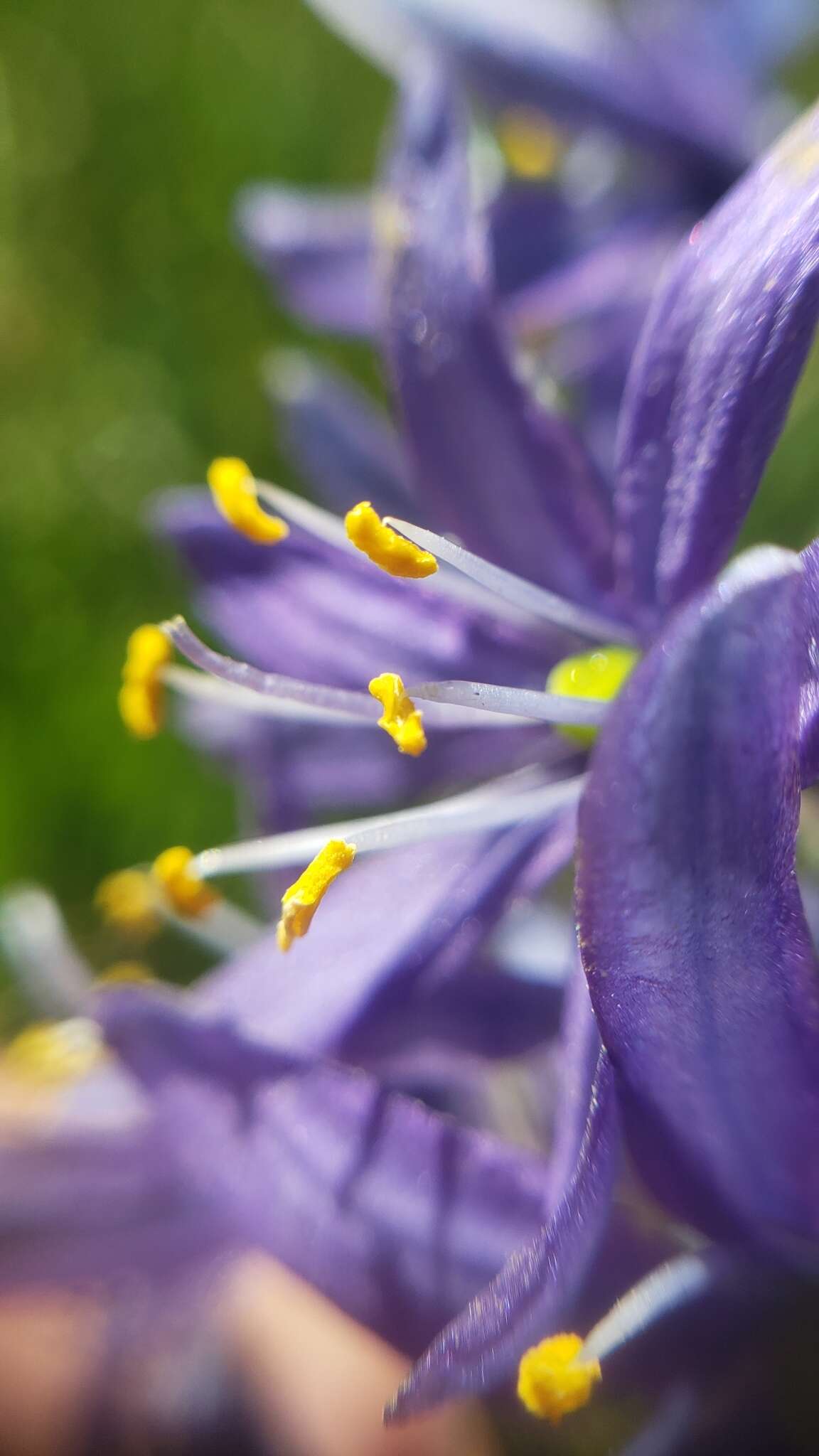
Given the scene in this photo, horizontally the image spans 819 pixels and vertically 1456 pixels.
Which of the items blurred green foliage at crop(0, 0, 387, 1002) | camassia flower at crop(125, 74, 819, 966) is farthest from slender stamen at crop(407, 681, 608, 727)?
blurred green foliage at crop(0, 0, 387, 1002)

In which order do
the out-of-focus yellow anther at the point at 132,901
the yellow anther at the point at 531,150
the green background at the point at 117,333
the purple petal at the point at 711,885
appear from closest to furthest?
the purple petal at the point at 711,885, the out-of-focus yellow anther at the point at 132,901, the yellow anther at the point at 531,150, the green background at the point at 117,333

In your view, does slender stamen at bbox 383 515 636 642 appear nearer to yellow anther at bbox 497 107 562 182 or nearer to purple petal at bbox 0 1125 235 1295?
purple petal at bbox 0 1125 235 1295

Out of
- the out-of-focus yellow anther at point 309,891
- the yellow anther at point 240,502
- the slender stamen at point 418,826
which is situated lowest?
the slender stamen at point 418,826

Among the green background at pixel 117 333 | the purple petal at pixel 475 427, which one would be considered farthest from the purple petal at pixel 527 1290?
Result: the green background at pixel 117 333

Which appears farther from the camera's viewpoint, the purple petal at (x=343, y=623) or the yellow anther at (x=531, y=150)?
the yellow anther at (x=531, y=150)

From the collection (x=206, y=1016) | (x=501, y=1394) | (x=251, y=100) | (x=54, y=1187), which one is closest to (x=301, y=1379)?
(x=501, y=1394)

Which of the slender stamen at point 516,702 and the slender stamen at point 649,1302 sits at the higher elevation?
the slender stamen at point 516,702

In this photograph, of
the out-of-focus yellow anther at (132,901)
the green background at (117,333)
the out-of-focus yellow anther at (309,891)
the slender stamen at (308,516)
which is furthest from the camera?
the green background at (117,333)

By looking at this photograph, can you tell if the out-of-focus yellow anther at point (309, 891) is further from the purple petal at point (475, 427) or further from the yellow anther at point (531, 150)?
the yellow anther at point (531, 150)

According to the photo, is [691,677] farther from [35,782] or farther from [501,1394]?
[35,782]
